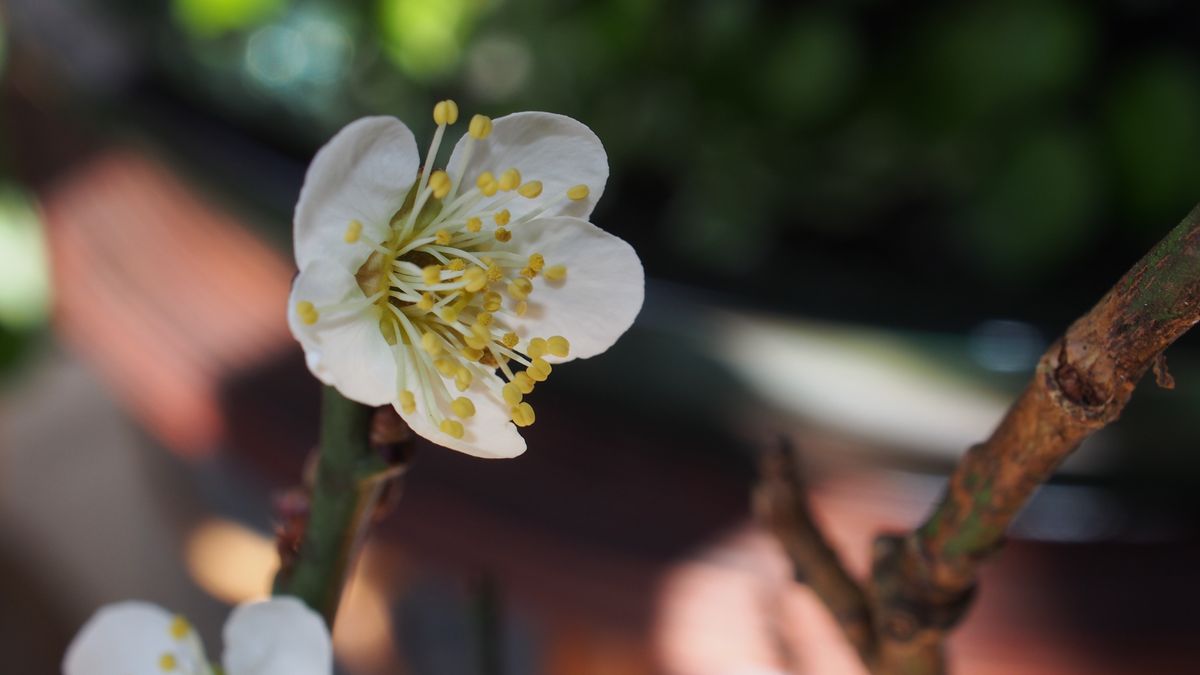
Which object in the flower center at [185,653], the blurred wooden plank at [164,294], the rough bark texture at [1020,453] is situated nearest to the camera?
the rough bark texture at [1020,453]

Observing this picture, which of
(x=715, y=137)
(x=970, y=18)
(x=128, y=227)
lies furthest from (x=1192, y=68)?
(x=128, y=227)

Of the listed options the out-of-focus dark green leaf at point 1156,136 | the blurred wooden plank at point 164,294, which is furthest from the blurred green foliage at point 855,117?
the blurred wooden plank at point 164,294

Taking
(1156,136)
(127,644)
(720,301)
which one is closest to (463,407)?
(127,644)

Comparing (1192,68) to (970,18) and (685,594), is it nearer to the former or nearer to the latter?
(970,18)

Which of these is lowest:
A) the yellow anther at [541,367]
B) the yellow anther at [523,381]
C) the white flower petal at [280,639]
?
the white flower petal at [280,639]

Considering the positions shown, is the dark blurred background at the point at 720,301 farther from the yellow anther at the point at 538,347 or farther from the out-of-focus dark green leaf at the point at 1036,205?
the yellow anther at the point at 538,347

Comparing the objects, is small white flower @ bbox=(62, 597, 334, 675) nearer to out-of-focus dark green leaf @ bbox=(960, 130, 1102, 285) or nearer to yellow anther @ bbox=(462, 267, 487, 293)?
yellow anther @ bbox=(462, 267, 487, 293)

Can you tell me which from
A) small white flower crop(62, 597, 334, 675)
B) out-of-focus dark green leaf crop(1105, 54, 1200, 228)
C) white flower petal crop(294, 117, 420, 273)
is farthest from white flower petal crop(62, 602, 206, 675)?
out-of-focus dark green leaf crop(1105, 54, 1200, 228)

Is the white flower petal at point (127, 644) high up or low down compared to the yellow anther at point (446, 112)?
down
